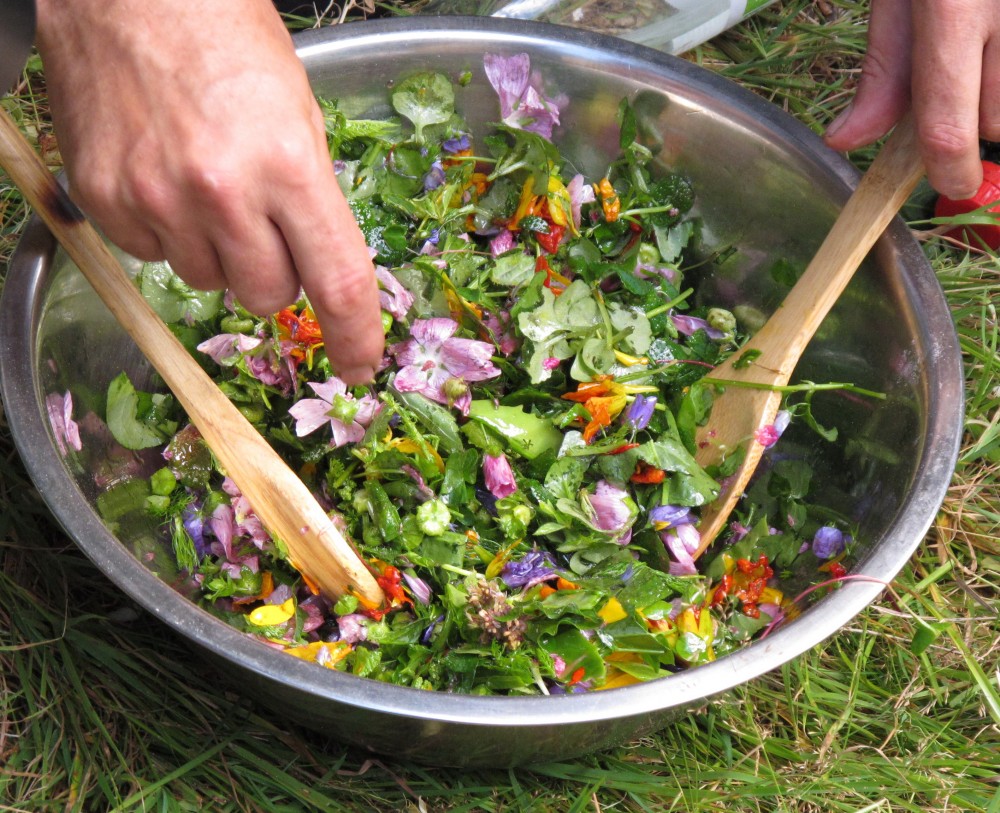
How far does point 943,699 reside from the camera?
1.08 m

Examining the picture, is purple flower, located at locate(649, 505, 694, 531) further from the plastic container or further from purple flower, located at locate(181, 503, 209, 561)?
the plastic container

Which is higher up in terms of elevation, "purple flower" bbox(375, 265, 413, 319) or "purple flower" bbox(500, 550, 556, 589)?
"purple flower" bbox(375, 265, 413, 319)

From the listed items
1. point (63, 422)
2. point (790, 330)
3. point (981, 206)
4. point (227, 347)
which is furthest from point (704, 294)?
point (63, 422)

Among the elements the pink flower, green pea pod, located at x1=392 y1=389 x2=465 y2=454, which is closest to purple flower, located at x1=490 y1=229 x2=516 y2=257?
green pea pod, located at x1=392 y1=389 x2=465 y2=454

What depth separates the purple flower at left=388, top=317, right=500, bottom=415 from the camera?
0.93 meters

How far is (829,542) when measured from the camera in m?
0.92

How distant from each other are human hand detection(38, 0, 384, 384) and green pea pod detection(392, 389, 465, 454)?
295 mm

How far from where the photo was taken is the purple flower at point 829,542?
0.92 m

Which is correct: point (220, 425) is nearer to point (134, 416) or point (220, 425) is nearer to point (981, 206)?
point (134, 416)

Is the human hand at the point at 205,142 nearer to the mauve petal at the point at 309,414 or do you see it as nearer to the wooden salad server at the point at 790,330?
the mauve petal at the point at 309,414

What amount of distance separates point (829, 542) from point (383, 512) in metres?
0.42

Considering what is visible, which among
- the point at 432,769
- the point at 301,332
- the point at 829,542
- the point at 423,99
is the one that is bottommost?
the point at 432,769

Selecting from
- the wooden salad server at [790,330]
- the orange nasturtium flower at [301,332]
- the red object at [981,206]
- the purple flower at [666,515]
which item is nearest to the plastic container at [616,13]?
the red object at [981,206]

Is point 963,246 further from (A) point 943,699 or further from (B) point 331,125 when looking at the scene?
(B) point 331,125
